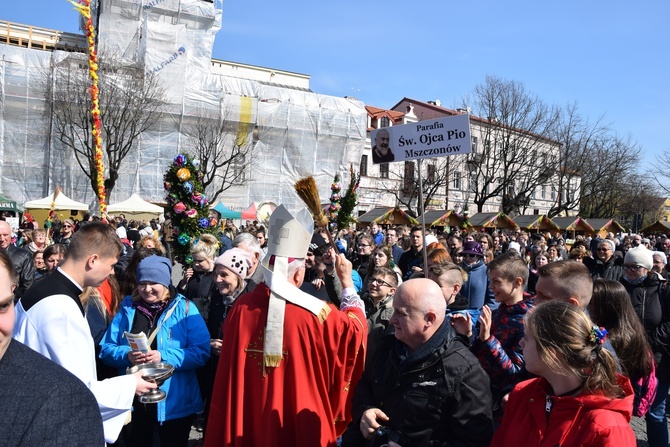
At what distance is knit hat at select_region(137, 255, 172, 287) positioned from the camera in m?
3.92

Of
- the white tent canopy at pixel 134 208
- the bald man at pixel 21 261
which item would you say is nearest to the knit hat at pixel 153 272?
the bald man at pixel 21 261

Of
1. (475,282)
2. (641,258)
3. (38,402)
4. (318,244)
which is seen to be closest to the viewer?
(38,402)

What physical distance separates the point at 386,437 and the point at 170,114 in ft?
110

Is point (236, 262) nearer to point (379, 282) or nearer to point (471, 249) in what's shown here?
point (379, 282)

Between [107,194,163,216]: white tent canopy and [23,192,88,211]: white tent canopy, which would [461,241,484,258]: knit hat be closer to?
[107,194,163,216]: white tent canopy

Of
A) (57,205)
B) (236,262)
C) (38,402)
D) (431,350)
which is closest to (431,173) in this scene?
(57,205)

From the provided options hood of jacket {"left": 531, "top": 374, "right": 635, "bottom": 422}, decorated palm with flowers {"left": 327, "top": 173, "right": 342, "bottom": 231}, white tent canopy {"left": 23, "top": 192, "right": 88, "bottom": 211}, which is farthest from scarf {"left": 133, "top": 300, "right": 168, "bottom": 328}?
white tent canopy {"left": 23, "top": 192, "right": 88, "bottom": 211}

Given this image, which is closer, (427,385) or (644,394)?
(427,385)

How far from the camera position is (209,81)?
34969mm

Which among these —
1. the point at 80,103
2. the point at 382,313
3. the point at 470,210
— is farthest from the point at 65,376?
the point at 470,210

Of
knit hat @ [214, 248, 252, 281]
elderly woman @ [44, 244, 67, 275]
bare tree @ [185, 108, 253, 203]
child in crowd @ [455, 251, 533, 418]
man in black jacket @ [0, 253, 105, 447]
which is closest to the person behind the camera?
man in black jacket @ [0, 253, 105, 447]

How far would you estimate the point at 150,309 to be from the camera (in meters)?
3.99

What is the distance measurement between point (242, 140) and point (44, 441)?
3517 cm

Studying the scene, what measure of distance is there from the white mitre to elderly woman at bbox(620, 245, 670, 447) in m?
3.64
